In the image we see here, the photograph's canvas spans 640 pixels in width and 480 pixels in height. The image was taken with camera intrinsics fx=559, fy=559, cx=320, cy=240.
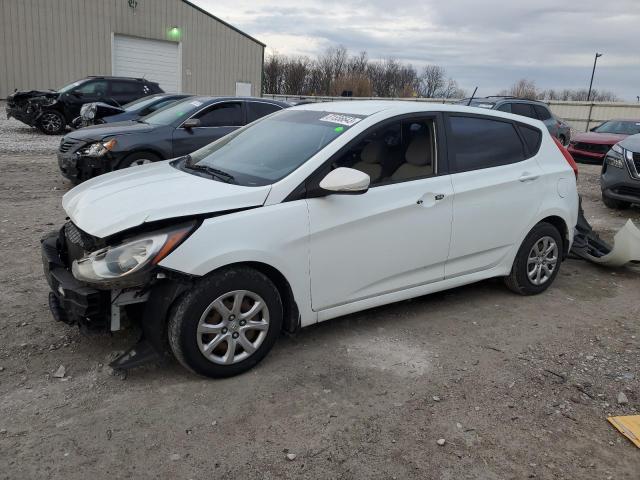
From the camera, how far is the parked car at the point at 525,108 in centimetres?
1398

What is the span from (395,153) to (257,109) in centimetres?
593

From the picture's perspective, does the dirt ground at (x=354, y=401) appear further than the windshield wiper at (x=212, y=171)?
No

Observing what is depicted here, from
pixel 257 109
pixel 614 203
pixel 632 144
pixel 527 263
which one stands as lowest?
pixel 614 203

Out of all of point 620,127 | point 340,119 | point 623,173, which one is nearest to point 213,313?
point 340,119

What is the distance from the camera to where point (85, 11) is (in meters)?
25.8

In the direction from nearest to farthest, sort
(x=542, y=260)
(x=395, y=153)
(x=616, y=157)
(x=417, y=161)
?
(x=395, y=153) → (x=417, y=161) → (x=542, y=260) → (x=616, y=157)

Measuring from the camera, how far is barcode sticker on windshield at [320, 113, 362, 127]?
156 inches

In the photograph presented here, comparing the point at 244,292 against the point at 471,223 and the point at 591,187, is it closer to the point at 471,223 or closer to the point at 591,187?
the point at 471,223

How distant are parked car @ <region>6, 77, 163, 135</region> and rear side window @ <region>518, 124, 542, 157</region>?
13017 millimetres

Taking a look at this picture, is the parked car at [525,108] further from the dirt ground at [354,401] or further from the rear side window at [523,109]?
the dirt ground at [354,401]

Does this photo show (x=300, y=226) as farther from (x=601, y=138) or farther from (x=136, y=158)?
(x=601, y=138)

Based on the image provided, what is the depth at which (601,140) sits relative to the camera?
1548 centimetres

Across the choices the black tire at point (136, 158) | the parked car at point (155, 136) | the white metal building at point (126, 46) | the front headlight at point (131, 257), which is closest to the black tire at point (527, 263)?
the front headlight at point (131, 257)

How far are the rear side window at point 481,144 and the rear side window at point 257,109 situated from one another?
5.49 metres
